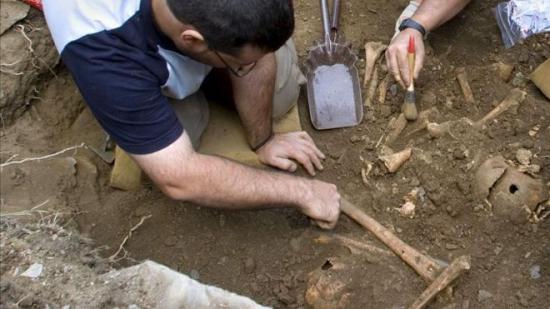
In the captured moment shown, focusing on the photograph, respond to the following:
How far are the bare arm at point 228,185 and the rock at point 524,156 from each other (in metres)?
0.92

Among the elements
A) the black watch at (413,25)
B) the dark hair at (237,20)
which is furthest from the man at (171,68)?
the black watch at (413,25)

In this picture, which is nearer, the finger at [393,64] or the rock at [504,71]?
the finger at [393,64]

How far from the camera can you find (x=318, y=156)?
12.2 feet

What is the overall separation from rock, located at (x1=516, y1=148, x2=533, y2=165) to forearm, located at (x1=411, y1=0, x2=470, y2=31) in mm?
852

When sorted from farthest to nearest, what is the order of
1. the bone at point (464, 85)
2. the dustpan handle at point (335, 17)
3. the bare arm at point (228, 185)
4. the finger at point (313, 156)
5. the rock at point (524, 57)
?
the dustpan handle at point (335, 17)
the rock at point (524, 57)
the bone at point (464, 85)
the finger at point (313, 156)
the bare arm at point (228, 185)

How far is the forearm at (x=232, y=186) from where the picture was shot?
2.97m

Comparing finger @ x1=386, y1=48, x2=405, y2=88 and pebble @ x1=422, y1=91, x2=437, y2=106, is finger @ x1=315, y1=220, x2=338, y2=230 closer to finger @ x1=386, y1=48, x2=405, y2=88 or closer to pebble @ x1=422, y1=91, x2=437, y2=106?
finger @ x1=386, y1=48, x2=405, y2=88

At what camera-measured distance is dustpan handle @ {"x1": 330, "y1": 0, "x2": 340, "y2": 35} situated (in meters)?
4.20

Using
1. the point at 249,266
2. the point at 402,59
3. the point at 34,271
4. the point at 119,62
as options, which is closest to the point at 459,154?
the point at 402,59

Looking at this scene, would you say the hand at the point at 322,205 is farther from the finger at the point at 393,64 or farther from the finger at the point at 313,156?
the finger at the point at 393,64

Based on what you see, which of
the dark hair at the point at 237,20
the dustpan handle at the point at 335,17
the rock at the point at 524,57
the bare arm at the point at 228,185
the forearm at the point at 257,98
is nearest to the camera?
the dark hair at the point at 237,20

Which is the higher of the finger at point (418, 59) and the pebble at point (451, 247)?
the finger at point (418, 59)

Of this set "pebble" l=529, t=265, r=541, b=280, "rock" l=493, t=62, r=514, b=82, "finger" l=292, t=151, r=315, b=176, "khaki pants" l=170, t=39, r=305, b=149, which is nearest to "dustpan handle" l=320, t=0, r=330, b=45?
"khaki pants" l=170, t=39, r=305, b=149

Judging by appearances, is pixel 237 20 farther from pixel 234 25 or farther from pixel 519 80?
pixel 519 80
